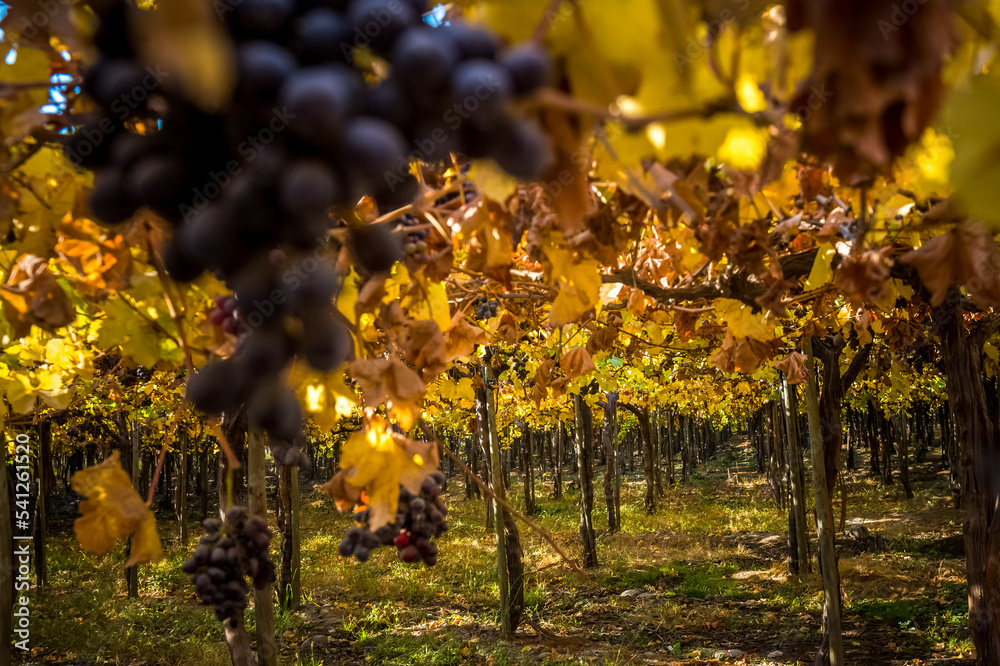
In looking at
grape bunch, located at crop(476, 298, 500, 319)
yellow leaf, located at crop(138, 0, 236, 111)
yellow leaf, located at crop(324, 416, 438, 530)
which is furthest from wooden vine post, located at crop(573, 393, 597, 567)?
yellow leaf, located at crop(138, 0, 236, 111)

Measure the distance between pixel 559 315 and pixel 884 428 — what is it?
70.3 ft

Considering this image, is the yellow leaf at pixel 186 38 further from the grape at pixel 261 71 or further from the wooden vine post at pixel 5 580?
the wooden vine post at pixel 5 580

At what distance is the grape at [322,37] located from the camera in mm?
576

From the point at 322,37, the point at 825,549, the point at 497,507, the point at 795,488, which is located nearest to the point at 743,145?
the point at 322,37

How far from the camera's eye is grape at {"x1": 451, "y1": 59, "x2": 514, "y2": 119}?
532mm

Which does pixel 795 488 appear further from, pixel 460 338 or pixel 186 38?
pixel 186 38

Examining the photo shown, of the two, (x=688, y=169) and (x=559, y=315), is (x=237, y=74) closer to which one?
(x=688, y=169)

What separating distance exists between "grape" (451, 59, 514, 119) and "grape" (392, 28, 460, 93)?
12mm

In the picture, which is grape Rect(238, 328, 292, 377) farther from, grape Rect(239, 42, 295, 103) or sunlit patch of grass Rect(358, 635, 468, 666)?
sunlit patch of grass Rect(358, 635, 468, 666)

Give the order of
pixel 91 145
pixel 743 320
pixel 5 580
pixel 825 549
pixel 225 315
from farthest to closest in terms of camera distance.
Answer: pixel 825 549
pixel 5 580
pixel 743 320
pixel 225 315
pixel 91 145

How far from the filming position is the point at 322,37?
0.58 m

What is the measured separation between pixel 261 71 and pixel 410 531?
63.5 inches

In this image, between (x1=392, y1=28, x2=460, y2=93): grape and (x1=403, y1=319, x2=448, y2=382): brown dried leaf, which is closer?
(x1=392, y1=28, x2=460, y2=93): grape

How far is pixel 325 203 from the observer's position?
0.53 m
